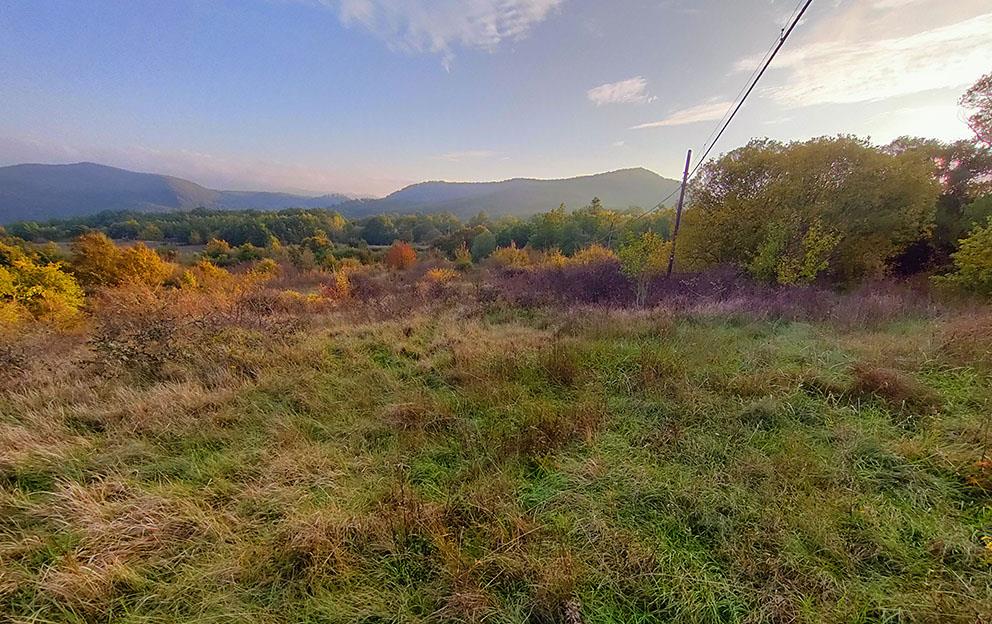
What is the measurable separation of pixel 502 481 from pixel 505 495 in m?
0.14

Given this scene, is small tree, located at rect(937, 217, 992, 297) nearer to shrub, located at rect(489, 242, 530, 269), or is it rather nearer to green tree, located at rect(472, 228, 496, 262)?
shrub, located at rect(489, 242, 530, 269)

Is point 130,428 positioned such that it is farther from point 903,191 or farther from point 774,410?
point 903,191

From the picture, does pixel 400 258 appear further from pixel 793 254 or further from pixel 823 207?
pixel 823 207

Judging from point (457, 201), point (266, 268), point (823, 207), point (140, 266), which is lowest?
point (266, 268)

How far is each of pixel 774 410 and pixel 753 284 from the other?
10.8 meters

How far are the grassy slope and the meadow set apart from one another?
0.02 meters

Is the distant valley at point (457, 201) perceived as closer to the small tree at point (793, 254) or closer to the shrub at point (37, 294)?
the small tree at point (793, 254)

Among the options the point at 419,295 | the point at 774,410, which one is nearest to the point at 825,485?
the point at 774,410

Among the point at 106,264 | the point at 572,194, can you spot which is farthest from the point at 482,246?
the point at 572,194

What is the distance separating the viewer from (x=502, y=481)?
3.00m

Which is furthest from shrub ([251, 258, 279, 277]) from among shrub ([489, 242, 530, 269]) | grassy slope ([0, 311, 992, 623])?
grassy slope ([0, 311, 992, 623])

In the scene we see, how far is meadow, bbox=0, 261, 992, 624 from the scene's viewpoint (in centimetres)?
208

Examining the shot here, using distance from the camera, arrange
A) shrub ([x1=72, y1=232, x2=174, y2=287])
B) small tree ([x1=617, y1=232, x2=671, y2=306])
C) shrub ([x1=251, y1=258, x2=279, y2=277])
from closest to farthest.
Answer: small tree ([x1=617, y1=232, x2=671, y2=306]) < shrub ([x1=72, y1=232, x2=174, y2=287]) < shrub ([x1=251, y1=258, x2=279, y2=277])

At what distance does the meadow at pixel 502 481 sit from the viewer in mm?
2082
